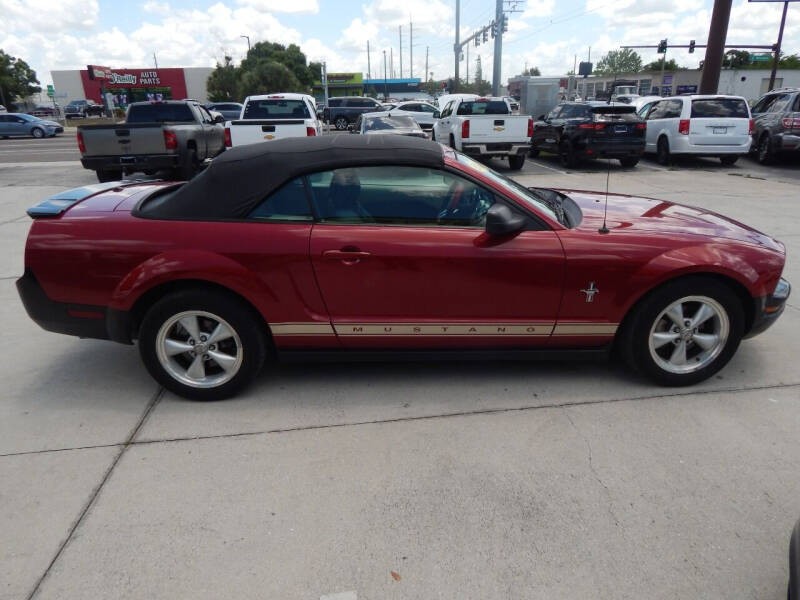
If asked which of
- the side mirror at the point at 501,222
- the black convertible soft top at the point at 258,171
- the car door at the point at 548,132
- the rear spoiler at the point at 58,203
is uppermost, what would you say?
the black convertible soft top at the point at 258,171

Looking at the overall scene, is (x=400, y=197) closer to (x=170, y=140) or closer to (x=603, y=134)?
Answer: (x=170, y=140)

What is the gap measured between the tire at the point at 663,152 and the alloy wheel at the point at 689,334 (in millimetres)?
12914

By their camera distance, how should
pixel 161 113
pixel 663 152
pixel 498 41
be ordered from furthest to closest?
pixel 498 41
pixel 663 152
pixel 161 113

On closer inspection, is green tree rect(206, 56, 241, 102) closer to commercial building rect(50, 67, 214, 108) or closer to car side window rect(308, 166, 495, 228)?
commercial building rect(50, 67, 214, 108)

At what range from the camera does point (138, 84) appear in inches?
2751

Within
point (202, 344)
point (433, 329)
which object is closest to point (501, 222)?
point (433, 329)

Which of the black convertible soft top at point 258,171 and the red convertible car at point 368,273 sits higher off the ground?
the black convertible soft top at point 258,171

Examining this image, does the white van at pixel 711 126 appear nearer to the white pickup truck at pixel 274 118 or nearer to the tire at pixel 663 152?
the tire at pixel 663 152

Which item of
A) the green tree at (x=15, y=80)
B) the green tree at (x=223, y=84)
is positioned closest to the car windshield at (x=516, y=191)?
the green tree at (x=223, y=84)

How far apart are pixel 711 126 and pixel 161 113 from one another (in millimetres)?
13462

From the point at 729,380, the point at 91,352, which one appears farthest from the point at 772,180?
the point at 91,352

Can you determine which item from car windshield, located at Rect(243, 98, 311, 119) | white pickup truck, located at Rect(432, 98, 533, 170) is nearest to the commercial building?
car windshield, located at Rect(243, 98, 311, 119)

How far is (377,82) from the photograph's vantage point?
8531 cm

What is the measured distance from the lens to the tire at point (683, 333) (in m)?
3.37
